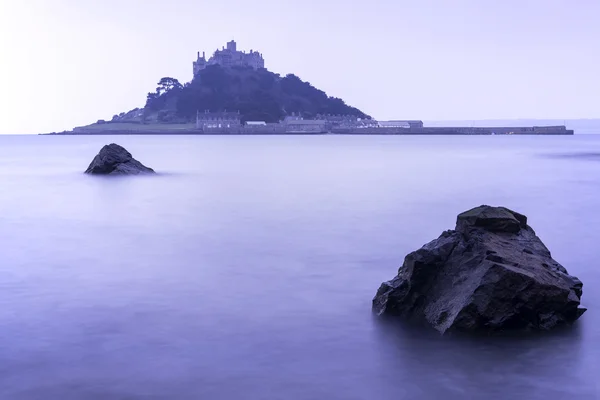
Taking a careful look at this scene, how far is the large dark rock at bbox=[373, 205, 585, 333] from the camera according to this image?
7441 millimetres

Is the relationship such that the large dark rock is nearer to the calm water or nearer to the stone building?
the calm water

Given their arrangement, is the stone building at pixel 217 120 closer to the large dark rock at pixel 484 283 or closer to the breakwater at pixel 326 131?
the breakwater at pixel 326 131

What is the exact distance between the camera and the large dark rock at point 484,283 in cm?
744

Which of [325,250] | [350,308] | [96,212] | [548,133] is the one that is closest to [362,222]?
[325,250]

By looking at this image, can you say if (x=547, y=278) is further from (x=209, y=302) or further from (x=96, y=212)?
(x=96, y=212)

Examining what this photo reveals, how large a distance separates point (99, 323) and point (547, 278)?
4954mm

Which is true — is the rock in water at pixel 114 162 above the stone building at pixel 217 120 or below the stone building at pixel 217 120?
above

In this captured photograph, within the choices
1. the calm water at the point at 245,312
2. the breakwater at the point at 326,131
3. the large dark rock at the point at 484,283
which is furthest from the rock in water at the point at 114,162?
the breakwater at the point at 326,131

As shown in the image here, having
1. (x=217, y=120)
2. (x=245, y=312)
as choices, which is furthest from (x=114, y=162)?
(x=217, y=120)

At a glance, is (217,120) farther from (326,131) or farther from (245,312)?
(245,312)

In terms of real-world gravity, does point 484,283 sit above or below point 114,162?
above

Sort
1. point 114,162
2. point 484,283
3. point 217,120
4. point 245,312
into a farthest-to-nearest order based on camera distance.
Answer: point 217,120 → point 114,162 → point 245,312 → point 484,283

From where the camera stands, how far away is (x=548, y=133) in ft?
551

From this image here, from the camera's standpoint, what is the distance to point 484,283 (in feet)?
24.3
